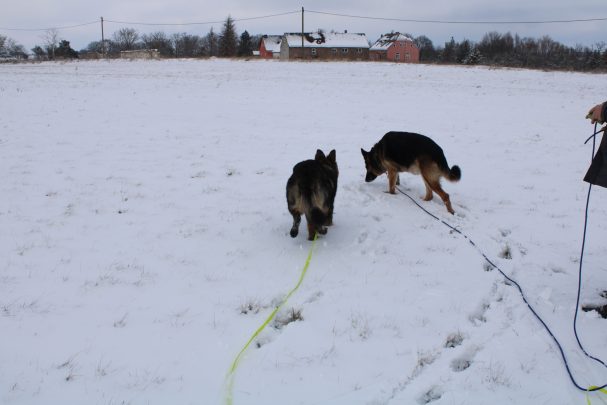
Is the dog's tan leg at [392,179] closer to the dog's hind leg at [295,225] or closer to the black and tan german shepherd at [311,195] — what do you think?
the black and tan german shepherd at [311,195]

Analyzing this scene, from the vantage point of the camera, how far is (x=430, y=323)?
3.46 metres

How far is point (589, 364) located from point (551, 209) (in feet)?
12.4

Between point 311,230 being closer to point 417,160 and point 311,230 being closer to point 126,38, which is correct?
point 417,160

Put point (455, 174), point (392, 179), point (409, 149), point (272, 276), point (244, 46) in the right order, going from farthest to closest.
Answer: point (244, 46) → point (392, 179) → point (409, 149) → point (455, 174) → point (272, 276)

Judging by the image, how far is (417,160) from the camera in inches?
237

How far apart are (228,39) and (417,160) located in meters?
66.2

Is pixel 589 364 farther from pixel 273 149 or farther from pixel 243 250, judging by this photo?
pixel 273 149

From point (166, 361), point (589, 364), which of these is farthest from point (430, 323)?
point (166, 361)

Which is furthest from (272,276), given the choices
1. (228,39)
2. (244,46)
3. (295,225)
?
(244,46)

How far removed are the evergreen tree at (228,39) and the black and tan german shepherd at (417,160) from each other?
63.3 metres

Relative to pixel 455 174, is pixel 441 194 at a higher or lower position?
lower

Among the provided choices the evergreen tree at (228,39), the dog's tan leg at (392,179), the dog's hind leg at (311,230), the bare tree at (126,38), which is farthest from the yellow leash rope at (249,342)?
the bare tree at (126,38)

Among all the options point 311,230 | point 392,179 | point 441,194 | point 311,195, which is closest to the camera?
point 311,195

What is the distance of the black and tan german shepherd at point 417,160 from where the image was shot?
5863 millimetres
